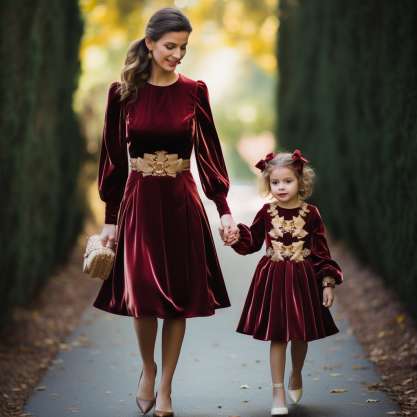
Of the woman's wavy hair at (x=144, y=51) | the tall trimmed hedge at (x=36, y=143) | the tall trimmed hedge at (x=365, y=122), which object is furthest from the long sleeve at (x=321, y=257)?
the tall trimmed hedge at (x=36, y=143)

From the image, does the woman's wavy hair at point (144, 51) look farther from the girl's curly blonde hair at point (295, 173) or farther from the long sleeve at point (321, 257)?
the long sleeve at point (321, 257)

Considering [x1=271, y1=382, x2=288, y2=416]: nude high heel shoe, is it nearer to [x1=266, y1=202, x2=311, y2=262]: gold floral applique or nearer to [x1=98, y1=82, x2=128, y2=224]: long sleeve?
[x1=266, y1=202, x2=311, y2=262]: gold floral applique

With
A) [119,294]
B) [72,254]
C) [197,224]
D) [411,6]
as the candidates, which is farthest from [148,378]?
[72,254]

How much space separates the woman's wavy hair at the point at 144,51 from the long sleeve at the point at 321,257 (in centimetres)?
116

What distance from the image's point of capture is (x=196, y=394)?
476cm

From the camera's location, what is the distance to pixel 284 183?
167 inches

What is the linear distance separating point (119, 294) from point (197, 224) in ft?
1.79

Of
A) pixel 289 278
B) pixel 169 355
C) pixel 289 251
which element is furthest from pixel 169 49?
pixel 169 355

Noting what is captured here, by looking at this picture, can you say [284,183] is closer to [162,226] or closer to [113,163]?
[162,226]

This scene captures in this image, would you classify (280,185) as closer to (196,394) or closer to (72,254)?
(196,394)

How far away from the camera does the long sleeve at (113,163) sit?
429 cm

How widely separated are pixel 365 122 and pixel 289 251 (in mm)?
3890

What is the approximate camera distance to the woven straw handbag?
13.2ft

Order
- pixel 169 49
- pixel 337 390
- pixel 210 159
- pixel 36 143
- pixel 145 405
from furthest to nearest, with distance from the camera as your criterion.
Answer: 1. pixel 36 143
2. pixel 337 390
3. pixel 210 159
4. pixel 145 405
5. pixel 169 49
